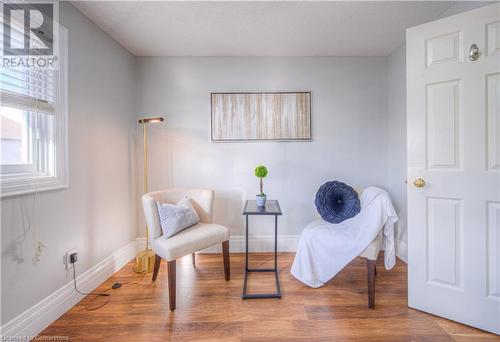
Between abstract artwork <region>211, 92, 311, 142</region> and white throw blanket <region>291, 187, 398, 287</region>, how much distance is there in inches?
43.6

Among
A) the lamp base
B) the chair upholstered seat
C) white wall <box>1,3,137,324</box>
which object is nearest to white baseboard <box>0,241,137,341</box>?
white wall <box>1,3,137,324</box>

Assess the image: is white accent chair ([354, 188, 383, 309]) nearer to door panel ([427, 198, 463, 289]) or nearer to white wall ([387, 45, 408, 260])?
door panel ([427, 198, 463, 289])

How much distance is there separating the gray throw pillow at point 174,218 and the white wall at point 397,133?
7.40 feet

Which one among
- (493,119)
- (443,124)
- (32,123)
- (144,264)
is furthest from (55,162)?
(493,119)

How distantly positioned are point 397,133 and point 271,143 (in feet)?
4.68

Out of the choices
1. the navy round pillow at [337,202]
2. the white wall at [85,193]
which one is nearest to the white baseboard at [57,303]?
the white wall at [85,193]

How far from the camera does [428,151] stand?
1.62 m

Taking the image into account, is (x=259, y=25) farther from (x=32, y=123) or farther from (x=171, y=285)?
(x=171, y=285)

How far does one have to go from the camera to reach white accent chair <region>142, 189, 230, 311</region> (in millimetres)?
1741

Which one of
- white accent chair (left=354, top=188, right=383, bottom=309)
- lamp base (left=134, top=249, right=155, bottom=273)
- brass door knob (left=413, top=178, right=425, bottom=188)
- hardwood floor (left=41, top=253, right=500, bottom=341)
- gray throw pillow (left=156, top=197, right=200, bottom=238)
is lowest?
hardwood floor (left=41, top=253, right=500, bottom=341)

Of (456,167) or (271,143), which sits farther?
(271,143)

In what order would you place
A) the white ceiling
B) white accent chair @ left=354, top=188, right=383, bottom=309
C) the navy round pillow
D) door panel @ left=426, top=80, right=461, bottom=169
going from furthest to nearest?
1. the navy round pillow
2. the white ceiling
3. white accent chair @ left=354, top=188, right=383, bottom=309
4. door panel @ left=426, top=80, right=461, bottom=169

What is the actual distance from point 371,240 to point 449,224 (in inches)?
20.1

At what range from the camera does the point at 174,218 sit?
77.3 inches
